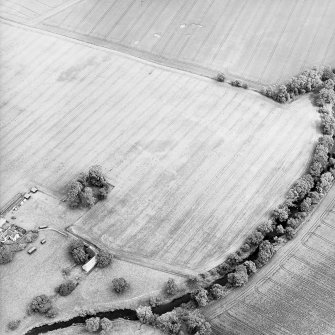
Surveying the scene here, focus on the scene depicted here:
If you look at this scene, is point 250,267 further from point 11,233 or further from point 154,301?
point 11,233

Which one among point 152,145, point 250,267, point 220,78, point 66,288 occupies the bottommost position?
point 66,288

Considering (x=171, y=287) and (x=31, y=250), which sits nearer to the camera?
(x=171, y=287)

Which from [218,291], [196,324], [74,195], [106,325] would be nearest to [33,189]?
[74,195]

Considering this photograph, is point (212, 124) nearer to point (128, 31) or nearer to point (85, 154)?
point (85, 154)

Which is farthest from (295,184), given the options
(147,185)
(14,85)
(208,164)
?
(14,85)

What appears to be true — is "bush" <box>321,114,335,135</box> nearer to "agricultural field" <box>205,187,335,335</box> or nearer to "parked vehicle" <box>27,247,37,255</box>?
→ "agricultural field" <box>205,187,335,335</box>

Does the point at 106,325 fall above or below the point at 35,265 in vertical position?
below

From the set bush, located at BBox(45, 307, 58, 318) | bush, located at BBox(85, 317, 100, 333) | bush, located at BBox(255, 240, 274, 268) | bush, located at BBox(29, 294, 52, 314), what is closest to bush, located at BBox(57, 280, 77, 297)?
bush, located at BBox(29, 294, 52, 314)

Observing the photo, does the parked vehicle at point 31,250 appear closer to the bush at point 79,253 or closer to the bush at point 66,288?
the bush at point 79,253
